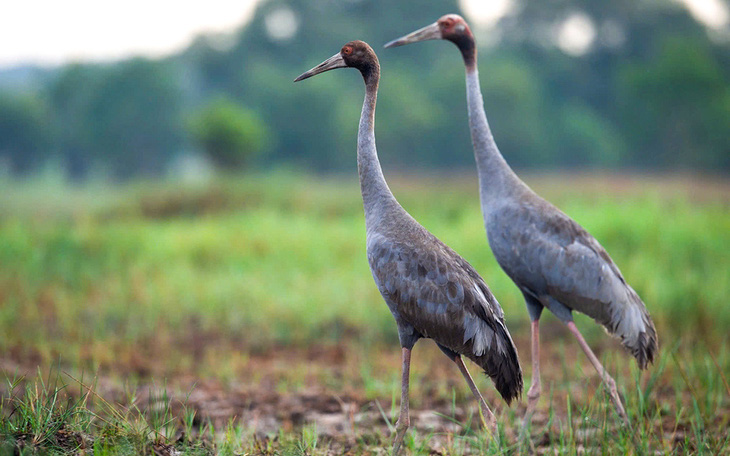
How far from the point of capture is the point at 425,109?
32.8 meters

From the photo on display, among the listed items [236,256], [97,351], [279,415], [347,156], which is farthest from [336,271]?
[347,156]

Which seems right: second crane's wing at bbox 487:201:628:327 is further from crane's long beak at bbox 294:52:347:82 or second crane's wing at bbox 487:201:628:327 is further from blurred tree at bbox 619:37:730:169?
blurred tree at bbox 619:37:730:169

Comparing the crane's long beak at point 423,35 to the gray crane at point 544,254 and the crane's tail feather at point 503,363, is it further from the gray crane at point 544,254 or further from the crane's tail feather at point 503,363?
the crane's tail feather at point 503,363

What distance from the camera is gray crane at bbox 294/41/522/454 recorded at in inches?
143

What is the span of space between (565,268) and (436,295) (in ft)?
3.67

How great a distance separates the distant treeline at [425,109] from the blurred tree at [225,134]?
183 cm

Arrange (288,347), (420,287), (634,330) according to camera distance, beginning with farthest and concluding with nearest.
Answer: (288,347) → (634,330) → (420,287)

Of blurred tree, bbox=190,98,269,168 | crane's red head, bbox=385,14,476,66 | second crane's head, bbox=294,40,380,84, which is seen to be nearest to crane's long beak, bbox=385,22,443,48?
crane's red head, bbox=385,14,476,66

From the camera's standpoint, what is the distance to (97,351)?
21.9 ft

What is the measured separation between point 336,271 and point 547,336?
3362 mm

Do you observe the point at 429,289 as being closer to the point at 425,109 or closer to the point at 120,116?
the point at 425,109

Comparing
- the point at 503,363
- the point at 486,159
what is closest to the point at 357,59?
the point at 486,159

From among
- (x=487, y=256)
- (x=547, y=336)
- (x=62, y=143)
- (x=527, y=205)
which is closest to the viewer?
(x=527, y=205)

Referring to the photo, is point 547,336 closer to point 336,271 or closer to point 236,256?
point 336,271
